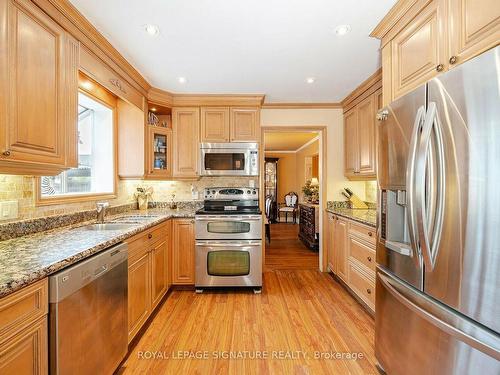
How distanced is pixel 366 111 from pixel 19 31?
3.06m

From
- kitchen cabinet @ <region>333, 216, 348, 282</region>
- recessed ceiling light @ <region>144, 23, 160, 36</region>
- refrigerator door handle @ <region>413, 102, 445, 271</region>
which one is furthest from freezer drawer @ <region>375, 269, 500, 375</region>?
recessed ceiling light @ <region>144, 23, 160, 36</region>

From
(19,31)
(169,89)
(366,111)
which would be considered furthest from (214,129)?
(19,31)

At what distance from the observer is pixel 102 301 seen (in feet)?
4.77

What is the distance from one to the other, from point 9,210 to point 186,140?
2025mm

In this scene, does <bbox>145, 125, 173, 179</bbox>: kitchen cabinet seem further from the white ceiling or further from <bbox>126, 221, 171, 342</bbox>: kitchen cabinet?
<bbox>126, 221, 171, 342</bbox>: kitchen cabinet

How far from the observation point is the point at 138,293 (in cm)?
205

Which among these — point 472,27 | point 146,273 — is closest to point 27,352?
point 146,273

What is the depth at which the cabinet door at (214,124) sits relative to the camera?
331 centimetres

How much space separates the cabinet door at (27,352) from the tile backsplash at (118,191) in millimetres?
982

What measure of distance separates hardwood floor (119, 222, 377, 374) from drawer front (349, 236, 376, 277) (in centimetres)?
51

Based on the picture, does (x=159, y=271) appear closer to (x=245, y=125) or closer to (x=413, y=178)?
(x=245, y=125)

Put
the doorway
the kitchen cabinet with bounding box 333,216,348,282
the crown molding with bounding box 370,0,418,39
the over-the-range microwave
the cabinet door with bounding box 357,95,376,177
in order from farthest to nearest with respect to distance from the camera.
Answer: the doorway → the over-the-range microwave → the kitchen cabinet with bounding box 333,216,348,282 → the cabinet door with bounding box 357,95,376,177 → the crown molding with bounding box 370,0,418,39

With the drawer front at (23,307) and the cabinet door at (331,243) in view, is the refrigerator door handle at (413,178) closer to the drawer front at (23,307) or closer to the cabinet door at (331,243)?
the drawer front at (23,307)

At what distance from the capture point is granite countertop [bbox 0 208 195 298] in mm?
979
